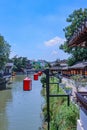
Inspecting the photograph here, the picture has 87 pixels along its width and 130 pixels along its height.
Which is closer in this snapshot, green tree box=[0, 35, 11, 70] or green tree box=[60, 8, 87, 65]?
green tree box=[60, 8, 87, 65]

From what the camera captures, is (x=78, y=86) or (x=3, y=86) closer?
(x=78, y=86)

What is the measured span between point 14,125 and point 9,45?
40.1 meters

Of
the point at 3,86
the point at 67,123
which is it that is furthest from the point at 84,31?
the point at 3,86

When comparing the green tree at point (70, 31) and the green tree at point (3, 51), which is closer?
the green tree at point (70, 31)

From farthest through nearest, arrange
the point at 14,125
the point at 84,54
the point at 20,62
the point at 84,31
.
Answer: the point at 20,62 < the point at 84,54 < the point at 14,125 < the point at 84,31

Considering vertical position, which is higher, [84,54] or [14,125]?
[84,54]

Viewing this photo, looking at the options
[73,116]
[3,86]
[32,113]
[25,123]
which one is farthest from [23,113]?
[3,86]

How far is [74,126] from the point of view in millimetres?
11664

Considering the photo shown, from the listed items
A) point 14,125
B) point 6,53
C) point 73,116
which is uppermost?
point 6,53

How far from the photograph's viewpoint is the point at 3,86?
55.6m

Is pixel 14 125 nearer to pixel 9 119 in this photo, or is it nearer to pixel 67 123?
pixel 9 119

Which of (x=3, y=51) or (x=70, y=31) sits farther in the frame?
(x=3, y=51)

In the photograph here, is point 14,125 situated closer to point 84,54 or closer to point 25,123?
point 25,123

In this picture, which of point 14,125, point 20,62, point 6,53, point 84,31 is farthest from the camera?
point 20,62
